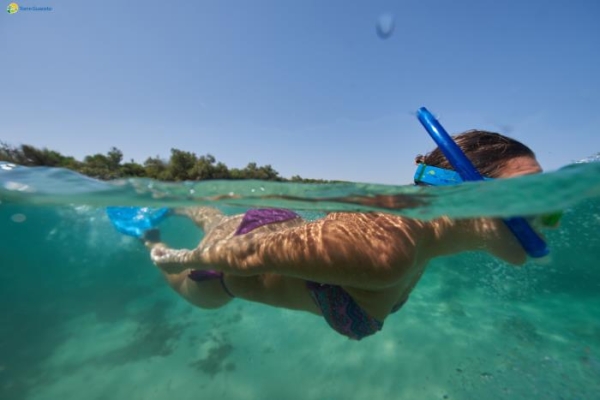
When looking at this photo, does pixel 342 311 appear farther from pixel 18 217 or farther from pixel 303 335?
pixel 18 217

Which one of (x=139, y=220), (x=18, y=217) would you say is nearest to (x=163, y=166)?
(x=18, y=217)

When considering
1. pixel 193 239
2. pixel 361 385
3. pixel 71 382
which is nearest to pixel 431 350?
pixel 361 385

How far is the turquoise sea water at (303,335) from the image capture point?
206 inches

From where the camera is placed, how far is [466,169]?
257cm

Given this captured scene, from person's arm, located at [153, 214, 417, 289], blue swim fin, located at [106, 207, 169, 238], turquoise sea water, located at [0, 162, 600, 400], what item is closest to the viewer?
person's arm, located at [153, 214, 417, 289]

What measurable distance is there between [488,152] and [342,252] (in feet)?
6.87

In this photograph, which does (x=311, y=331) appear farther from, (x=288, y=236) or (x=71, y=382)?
(x=288, y=236)

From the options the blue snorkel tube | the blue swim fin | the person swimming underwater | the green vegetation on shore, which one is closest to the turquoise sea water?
the person swimming underwater

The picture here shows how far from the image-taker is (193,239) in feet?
110

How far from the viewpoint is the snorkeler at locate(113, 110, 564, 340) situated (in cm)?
206

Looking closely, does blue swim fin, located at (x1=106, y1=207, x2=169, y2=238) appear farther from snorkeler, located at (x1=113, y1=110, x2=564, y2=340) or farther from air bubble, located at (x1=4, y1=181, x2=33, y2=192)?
snorkeler, located at (x1=113, y1=110, x2=564, y2=340)

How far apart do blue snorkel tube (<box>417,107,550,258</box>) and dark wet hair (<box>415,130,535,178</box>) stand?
253 mm

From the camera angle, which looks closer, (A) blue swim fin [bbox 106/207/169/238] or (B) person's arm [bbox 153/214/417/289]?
(B) person's arm [bbox 153/214/417/289]

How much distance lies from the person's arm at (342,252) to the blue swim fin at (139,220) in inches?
265
